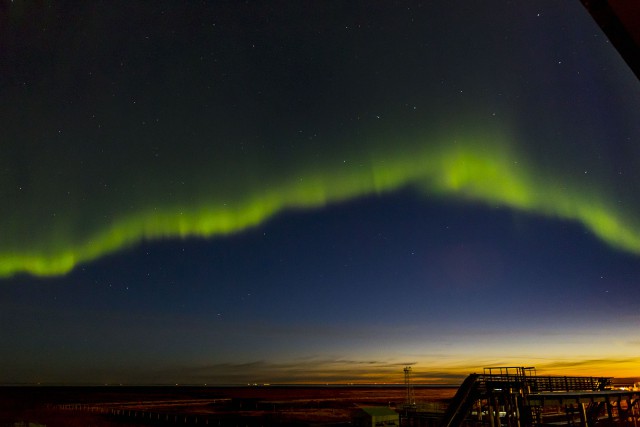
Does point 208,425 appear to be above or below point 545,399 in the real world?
below

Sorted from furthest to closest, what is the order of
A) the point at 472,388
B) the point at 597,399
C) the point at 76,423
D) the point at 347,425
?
the point at 76,423 < the point at 347,425 < the point at 597,399 < the point at 472,388

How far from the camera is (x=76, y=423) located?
206 ft

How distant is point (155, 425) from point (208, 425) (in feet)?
31.1

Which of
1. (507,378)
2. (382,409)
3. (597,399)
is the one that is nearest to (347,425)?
(382,409)

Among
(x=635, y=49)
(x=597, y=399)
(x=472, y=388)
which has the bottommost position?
(x=597, y=399)

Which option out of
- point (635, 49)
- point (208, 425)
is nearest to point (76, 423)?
point (208, 425)

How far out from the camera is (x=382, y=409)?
4812 cm

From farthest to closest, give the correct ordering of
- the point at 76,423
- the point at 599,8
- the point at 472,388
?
the point at 76,423
the point at 472,388
the point at 599,8

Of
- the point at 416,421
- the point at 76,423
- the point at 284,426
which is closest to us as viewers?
the point at 416,421

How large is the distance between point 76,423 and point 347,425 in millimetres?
38341

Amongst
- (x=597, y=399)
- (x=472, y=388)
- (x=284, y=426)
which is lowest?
(x=284, y=426)

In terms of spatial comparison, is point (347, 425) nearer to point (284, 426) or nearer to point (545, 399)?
point (284, 426)

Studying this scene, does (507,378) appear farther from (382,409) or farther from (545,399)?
(382,409)

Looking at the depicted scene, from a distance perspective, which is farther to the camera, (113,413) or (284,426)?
(113,413)
